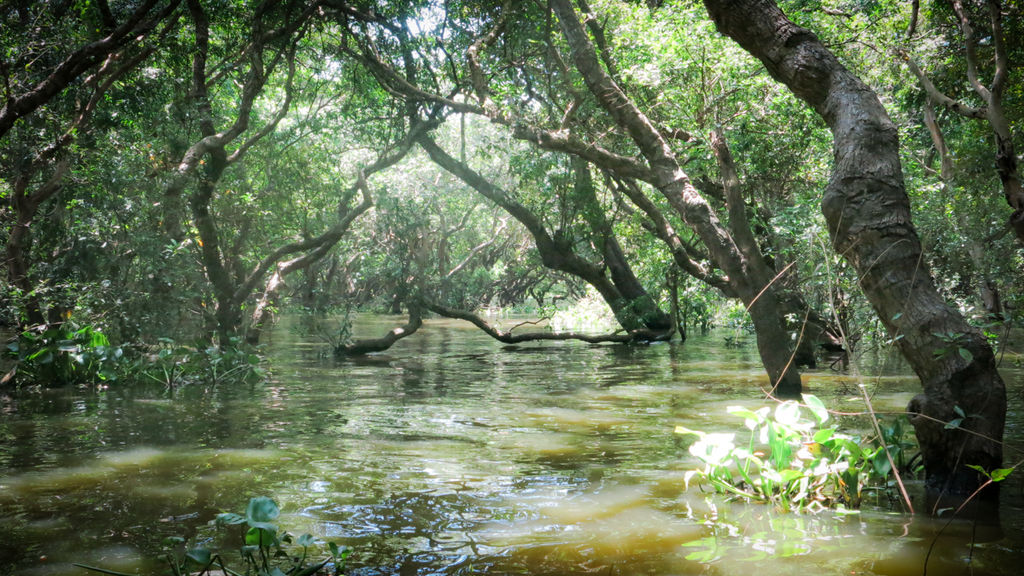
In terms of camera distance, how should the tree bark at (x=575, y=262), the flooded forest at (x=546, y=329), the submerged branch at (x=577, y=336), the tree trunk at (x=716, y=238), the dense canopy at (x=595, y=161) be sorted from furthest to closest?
the submerged branch at (x=577, y=336) → the tree bark at (x=575, y=262) → the tree trunk at (x=716, y=238) → the dense canopy at (x=595, y=161) → the flooded forest at (x=546, y=329)

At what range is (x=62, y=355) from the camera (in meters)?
8.85

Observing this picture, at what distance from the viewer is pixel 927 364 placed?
3.99m

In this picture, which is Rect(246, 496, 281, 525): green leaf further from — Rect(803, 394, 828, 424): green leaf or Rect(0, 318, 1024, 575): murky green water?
Rect(803, 394, 828, 424): green leaf

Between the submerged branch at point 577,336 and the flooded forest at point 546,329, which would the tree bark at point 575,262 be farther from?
the submerged branch at point 577,336

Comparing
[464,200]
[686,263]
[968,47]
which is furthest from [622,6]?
[464,200]

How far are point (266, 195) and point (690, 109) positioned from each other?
9.22m

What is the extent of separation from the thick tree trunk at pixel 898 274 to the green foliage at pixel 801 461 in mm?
362

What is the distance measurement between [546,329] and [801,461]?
14752mm

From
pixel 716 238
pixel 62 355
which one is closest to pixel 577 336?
pixel 716 238

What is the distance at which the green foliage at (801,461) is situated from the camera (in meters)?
3.88

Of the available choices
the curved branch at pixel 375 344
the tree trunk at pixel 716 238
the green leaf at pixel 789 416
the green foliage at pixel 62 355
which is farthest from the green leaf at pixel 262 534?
the curved branch at pixel 375 344

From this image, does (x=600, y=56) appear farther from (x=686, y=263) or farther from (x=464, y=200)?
(x=464, y=200)

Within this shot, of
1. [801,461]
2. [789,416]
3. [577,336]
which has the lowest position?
[801,461]

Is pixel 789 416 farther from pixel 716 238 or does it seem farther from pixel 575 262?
pixel 575 262
